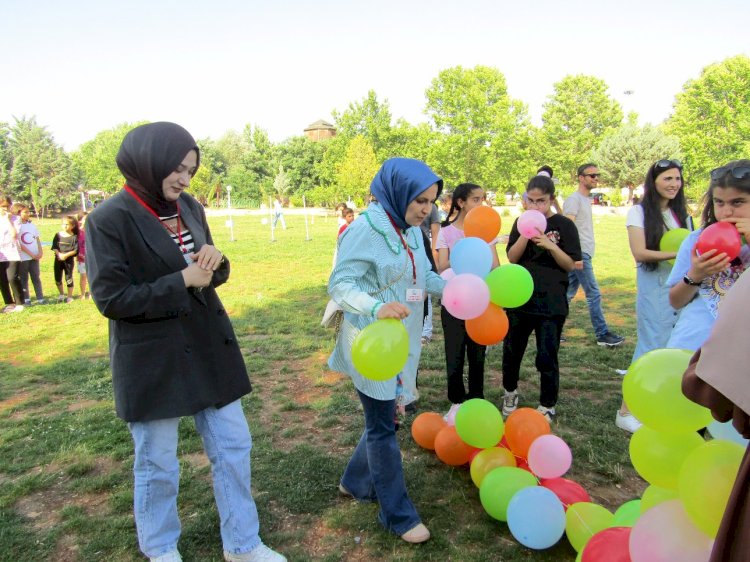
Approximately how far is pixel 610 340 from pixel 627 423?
8.09ft

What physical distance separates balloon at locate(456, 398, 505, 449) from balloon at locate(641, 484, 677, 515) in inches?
43.9

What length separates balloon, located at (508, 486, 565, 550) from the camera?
8.19 feet

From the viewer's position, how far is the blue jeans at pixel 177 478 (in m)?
2.34

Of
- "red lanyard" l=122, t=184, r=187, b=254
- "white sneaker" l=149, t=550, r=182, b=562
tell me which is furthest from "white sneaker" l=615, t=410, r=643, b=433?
"red lanyard" l=122, t=184, r=187, b=254

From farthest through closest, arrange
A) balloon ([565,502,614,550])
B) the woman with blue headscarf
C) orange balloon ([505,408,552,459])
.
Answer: orange balloon ([505,408,552,459]) < the woman with blue headscarf < balloon ([565,502,614,550])

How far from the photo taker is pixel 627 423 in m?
4.02

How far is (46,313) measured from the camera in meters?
9.06

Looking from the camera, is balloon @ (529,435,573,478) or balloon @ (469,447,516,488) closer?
balloon @ (529,435,573,478)

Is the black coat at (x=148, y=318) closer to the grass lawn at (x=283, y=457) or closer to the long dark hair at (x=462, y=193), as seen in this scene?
the grass lawn at (x=283, y=457)

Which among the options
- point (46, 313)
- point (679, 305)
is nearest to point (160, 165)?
point (679, 305)

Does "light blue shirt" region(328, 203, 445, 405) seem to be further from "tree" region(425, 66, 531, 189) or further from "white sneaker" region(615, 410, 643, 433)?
"tree" region(425, 66, 531, 189)

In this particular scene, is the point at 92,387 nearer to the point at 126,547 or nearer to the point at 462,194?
the point at 126,547

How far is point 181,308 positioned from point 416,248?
1270 millimetres

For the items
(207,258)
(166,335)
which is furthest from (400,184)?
(166,335)
